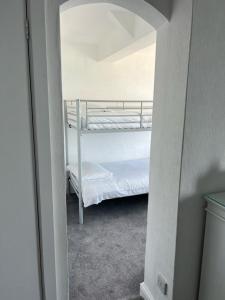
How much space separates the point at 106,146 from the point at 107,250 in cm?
182

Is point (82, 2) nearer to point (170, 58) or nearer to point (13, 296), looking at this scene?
point (170, 58)

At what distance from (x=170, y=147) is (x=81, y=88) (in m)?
2.48

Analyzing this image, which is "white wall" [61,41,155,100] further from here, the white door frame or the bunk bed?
the white door frame

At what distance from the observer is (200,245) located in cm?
136

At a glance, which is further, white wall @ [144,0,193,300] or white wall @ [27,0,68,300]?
white wall @ [144,0,193,300]

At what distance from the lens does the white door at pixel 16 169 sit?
0.94 meters

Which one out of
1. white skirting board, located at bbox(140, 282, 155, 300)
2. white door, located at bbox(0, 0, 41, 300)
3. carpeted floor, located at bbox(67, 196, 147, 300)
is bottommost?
carpeted floor, located at bbox(67, 196, 147, 300)

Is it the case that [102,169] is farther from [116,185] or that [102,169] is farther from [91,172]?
[116,185]

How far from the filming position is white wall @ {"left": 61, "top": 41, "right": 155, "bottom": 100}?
11.0 ft

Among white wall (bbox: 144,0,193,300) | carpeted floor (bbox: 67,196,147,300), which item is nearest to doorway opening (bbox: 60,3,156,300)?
carpeted floor (bbox: 67,196,147,300)

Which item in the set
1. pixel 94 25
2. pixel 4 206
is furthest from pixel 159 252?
pixel 94 25

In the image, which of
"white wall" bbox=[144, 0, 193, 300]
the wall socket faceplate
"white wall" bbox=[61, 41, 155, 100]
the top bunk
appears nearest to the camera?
"white wall" bbox=[144, 0, 193, 300]

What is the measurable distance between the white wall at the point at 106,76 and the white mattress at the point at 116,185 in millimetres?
1205

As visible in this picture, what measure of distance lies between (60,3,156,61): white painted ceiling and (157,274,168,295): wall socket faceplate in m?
1.99
